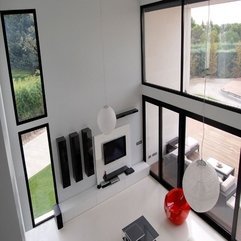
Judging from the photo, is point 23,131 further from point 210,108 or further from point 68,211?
point 210,108

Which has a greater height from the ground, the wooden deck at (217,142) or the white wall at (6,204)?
the white wall at (6,204)

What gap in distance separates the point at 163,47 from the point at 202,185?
379 centimetres

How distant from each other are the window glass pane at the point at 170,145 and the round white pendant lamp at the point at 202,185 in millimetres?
2722

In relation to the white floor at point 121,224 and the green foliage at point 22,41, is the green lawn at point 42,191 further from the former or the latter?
the green foliage at point 22,41

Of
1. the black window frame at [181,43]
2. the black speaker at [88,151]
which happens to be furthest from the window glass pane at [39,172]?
the black window frame at [181,43]

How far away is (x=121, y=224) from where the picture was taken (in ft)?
18.9

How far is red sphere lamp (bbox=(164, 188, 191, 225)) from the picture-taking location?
217 inches

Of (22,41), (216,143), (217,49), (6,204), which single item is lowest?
(216,143)

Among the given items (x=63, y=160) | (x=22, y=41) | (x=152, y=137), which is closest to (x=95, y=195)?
(x=63, y=160)

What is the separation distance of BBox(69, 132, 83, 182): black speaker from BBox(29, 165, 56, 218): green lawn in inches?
21.8

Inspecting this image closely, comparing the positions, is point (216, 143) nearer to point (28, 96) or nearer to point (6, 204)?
point (28, 96)

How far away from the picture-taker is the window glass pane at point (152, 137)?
6728mm

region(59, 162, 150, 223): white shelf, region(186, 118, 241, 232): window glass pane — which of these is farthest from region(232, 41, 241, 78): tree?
region(59, 162, 150, 223): white shelf

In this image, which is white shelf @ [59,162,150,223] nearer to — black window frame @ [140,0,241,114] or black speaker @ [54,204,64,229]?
black speaker @ [54,204,64,229]
